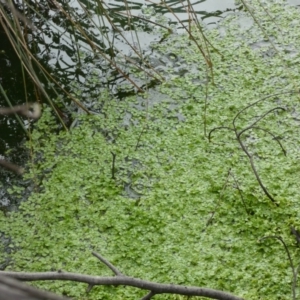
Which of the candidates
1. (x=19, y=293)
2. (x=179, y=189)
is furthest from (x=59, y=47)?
(x=19, y=293)

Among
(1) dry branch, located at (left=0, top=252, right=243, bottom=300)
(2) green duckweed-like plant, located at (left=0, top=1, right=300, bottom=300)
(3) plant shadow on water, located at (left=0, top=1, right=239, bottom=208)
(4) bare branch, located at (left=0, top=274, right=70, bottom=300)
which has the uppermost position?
(3) plant shadow on water, located at (left=0, top=1, right=239, bottom=208)

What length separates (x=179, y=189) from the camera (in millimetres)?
1343

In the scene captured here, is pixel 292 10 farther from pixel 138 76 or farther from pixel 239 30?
pixel 138 76

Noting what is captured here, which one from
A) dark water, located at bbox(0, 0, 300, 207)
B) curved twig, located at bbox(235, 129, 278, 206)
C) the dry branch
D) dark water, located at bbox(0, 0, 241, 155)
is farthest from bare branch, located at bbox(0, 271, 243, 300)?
dark water, located at bbox(0, 0, 241, 155)

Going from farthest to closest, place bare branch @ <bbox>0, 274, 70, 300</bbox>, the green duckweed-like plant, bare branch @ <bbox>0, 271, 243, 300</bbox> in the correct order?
the green duckweed-like plant, bare branch @ <bbox>0, 271, 243, 300</bbox>, bare branch @ <bbox>0, 274, 70, 300</bbox>

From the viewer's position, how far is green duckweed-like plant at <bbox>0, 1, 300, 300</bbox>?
3.84ft

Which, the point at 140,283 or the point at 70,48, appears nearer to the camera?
the point at 140,283

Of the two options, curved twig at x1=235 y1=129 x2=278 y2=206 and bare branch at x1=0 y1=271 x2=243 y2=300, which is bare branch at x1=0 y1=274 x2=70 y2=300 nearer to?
bare branch at x1=0 y1=271 x2=243 y2=300

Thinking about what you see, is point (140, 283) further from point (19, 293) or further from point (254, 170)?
point (19, 293)

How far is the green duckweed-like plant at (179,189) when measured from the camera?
3.84ft

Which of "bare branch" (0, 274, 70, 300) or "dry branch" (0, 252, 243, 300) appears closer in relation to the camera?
"bare branch" (0, 274, 70, 300)

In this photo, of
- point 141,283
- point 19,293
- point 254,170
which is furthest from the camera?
point 254,170

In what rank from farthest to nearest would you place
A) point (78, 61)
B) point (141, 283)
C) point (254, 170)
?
point (78, 61) → point (254, 170) → point (141, 283)

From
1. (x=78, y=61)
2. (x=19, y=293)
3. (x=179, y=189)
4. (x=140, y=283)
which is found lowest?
(x=19, y=293)
